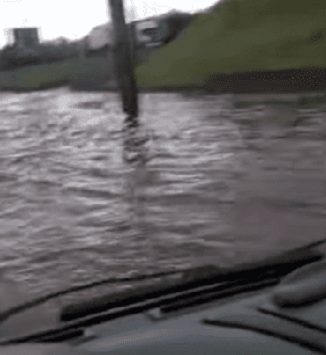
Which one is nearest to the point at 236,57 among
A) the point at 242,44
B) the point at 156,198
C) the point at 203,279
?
the point at 242,44

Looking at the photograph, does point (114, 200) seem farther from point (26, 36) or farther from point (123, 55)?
point (26, 36)

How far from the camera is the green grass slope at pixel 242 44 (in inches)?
660

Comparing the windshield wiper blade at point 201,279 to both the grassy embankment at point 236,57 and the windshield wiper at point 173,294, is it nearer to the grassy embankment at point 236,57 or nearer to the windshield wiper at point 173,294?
the windshield wiper at point 173,294

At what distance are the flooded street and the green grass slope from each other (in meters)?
7.73

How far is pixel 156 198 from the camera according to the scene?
471 centimetres

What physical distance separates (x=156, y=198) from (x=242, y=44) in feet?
53.6

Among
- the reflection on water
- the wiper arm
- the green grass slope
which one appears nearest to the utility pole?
the green grass slope

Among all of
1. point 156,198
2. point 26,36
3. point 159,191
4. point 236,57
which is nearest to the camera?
point 156,198

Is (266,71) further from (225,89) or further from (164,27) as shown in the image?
(164,27)

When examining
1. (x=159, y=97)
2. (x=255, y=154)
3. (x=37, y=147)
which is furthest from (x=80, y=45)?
(x=255, y=154)

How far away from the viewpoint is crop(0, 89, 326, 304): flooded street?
3.40 m

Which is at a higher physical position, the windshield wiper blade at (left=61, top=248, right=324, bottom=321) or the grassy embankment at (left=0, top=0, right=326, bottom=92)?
the grassy embankment at (left=0, top=0, right=326, bottom=92)

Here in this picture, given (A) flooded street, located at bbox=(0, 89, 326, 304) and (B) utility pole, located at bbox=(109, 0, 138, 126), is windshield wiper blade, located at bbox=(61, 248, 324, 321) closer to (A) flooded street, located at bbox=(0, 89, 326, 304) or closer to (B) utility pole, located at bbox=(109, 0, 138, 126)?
(A) flooded street, located at bbox=(0, 89, 326, 304)

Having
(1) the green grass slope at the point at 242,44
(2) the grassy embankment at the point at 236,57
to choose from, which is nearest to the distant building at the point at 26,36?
(2) the grassy embankment at the point at 236,57
